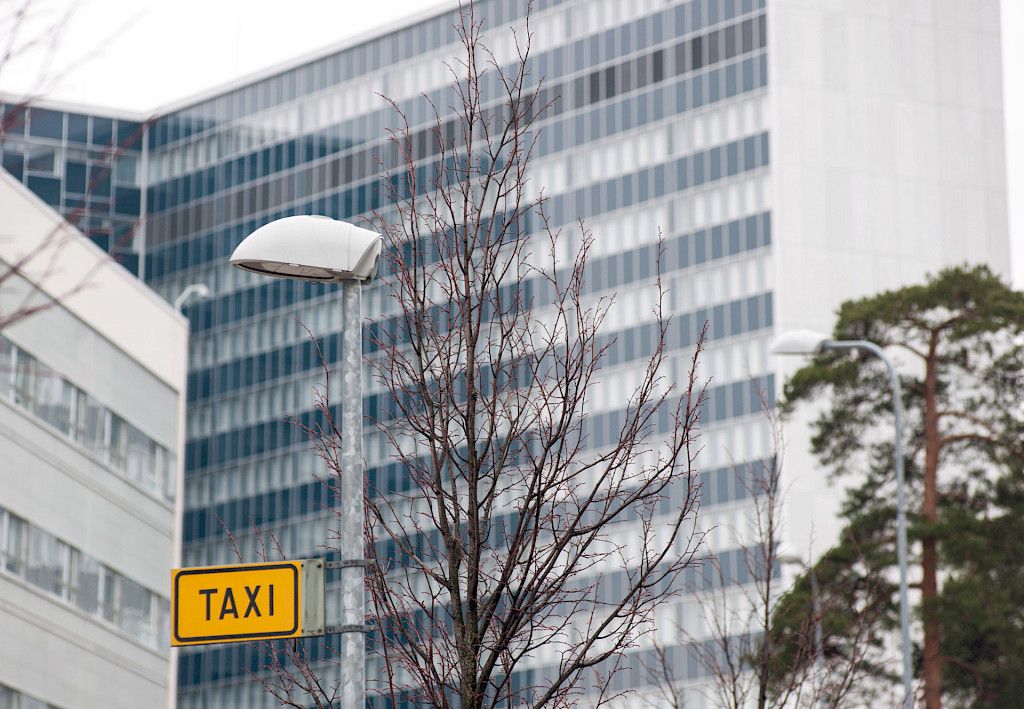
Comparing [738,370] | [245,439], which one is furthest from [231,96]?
[738,370]

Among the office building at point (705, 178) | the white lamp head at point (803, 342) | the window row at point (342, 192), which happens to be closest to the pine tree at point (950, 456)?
the white lamp head at point (803, 342)

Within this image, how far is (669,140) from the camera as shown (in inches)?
3499

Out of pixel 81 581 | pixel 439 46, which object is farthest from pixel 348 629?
pixel 439 46

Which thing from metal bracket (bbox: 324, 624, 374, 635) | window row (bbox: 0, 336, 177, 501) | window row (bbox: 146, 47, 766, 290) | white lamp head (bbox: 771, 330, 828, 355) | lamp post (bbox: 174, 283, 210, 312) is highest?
window row (bbox: 146, 47, 766, 290)

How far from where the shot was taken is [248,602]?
402 inches

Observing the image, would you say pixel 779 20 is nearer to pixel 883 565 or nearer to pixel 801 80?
pixel 801 80

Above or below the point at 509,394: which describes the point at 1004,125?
above

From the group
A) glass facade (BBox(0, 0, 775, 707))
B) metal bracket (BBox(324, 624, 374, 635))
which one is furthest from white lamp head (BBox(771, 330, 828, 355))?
glass facade (BBox(0, 0, 775, 707))

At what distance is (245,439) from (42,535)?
214 feet

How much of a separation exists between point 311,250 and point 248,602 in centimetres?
179

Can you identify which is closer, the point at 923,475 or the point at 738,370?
the point at 923,475

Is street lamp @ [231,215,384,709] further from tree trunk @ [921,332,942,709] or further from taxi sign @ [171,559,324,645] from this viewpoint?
tree trunk @ [921,332,942,709]

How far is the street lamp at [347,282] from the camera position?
10336mm

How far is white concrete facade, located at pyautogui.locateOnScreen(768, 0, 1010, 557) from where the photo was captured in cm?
8594
